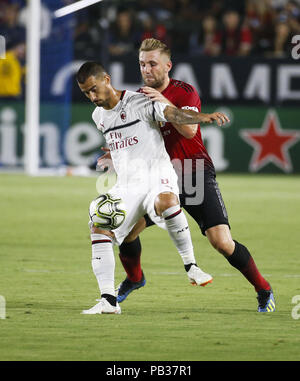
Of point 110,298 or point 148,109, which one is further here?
point 148,109

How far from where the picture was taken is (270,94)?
2159 cm

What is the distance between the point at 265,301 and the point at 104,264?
4.12ft

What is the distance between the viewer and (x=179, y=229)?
7137mm

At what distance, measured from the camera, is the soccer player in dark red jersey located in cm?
720

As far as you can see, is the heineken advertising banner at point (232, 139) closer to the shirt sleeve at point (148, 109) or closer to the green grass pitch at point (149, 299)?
the green grass pitch at point (149, 299)

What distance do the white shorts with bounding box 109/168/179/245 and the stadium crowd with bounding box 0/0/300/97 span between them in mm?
15040

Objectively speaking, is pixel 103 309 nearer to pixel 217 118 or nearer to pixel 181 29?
pixel 217 118

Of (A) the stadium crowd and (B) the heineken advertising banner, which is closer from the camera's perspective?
(B) the heineken advertising banner

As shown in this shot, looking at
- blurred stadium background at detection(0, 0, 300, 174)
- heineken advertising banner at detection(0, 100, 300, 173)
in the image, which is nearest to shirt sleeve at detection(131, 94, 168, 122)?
blurred stadium background at detection(0, 0, 300, 174)

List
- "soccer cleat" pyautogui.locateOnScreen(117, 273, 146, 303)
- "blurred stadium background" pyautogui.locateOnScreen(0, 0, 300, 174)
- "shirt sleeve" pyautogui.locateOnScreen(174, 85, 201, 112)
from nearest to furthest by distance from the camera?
"shirt sleeve" pyautogui.locateOnScreen(174, 85, 201, 112), "soccer cleat" pyautogui.locateOnScreen(117, 273, 146, 303), "blurred stadium background" pyautogui.locateOnScreen(0, 0, 300, 174)

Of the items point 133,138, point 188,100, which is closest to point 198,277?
point 133,138

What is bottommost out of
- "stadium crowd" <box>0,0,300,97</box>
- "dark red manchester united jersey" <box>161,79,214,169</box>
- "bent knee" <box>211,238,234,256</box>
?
"bent knee" <box>211,238,234,256</box>

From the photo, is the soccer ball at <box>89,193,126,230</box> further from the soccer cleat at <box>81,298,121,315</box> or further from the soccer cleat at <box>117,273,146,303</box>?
the soccer cleat at <box>117,273,146,303</box>
